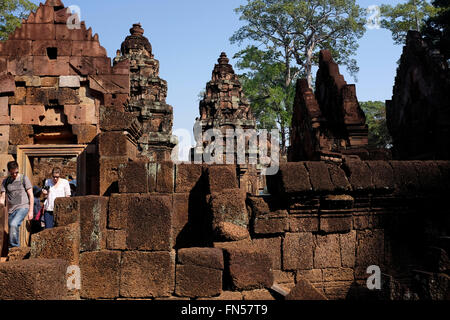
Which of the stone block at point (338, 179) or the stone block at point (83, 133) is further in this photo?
the stone block at point (83, 133)

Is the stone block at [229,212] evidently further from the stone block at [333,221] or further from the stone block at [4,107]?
the stone block at [4,107]

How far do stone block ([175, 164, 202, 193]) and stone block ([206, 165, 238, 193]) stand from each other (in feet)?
1.59

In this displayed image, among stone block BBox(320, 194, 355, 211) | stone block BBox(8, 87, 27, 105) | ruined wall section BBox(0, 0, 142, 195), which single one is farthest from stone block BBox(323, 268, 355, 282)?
stone block BBox(8, 87, 27, 105)

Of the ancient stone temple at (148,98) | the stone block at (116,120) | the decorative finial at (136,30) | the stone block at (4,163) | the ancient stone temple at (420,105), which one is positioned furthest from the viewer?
the decorative finial at (136,30)

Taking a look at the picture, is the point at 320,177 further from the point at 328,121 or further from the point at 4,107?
the point at 4,107

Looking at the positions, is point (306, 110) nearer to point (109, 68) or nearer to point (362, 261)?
point (109, 68)

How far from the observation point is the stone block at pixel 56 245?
4262 millimetres

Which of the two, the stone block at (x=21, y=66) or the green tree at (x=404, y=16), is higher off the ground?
the green tree at (x=404, y=16)

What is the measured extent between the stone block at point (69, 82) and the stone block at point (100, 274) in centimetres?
498

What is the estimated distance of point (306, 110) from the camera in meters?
9.56

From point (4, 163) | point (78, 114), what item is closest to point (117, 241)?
point (78, 114)

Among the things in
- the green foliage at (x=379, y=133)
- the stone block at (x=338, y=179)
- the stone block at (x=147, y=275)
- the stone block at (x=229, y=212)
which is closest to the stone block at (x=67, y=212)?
the stone block at (x=147, y=275)
